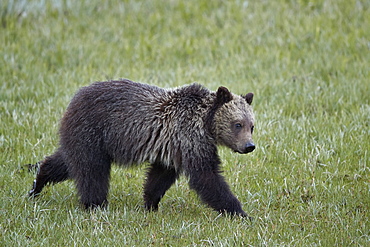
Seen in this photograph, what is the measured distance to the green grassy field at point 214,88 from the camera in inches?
243

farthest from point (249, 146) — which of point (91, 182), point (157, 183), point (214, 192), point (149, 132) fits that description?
point (91, 182)

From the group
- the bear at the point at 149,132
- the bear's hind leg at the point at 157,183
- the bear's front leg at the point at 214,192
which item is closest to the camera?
the bear's front leg at the point at 214,192

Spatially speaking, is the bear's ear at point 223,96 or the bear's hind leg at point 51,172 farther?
the bear's hind leg at point 51,172

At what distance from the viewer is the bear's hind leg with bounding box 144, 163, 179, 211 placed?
7051mm

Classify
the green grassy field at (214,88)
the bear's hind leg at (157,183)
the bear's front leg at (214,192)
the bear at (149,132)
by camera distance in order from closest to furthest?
1. the green grassy field at (214,88)
2. the bear's front leg at (214,192)
3. the bear at (149,132)
4. the bear's hind leg at (157,183)

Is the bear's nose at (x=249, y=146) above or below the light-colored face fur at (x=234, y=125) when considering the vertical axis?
below

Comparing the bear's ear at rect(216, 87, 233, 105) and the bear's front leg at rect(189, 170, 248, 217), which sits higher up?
the bear's ear at rect(216, 87, 233, 105)

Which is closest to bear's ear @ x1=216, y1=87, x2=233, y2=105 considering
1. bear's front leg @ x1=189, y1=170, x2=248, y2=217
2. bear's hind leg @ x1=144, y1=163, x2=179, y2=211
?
bear's front leg @ x1=189, y1=170, x2=248, y2=217

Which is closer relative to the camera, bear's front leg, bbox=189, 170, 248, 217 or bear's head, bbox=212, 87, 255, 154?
bear's front leg, bbox=189, 170, 248, 217

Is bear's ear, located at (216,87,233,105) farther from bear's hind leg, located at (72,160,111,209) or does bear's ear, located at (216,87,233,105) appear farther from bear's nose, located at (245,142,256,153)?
bear's hind leg, located at (72,160,111,209)

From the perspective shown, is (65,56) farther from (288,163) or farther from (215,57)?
(288,163)

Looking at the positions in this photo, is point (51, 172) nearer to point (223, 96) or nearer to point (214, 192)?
point (214, 192)

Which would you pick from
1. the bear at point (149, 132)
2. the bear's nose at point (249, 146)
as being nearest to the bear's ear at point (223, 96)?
the bear at point (149, 132)

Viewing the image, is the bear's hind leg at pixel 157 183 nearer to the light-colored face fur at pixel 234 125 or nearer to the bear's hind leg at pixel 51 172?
the light-colored face fur at pixel 234 125
